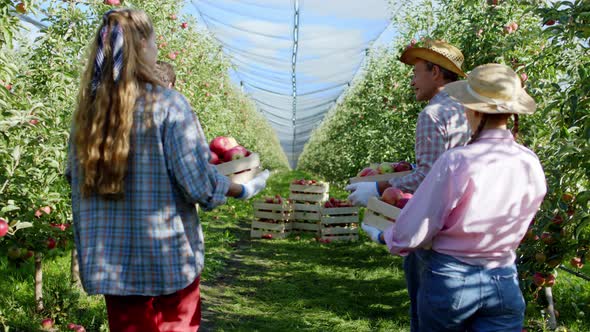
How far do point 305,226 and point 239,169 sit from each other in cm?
593

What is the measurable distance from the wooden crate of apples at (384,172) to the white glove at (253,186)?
620mm

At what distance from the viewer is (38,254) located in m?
3.52

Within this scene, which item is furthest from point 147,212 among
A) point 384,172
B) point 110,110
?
point 384,172

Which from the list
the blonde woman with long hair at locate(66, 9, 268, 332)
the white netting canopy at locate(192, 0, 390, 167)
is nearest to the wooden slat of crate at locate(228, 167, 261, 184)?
the blonde woman with long hair at locate(66, 9, 268, 332)

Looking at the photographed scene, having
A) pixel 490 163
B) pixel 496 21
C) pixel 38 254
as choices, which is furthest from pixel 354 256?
pixel 490 163

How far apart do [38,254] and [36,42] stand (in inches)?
51.8

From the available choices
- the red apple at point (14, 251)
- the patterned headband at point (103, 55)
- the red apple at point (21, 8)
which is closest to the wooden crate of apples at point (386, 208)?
the patterned headband at point (103, 55)

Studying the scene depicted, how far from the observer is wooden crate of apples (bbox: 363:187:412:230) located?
87.4 inches

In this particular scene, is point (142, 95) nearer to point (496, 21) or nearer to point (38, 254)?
point (38, 254)

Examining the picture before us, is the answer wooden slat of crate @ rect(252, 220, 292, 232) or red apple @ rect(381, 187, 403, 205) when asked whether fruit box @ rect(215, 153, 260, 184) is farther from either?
wooden slat of crate @ rect(252, 220, 292, 232)

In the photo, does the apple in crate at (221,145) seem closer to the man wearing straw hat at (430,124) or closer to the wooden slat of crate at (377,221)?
the man wearing straw hat at (430,124)

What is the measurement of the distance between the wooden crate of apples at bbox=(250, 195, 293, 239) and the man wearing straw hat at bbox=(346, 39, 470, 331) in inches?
197

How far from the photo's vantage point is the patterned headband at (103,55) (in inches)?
73.4

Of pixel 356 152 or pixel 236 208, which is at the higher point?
pixel 356 152
